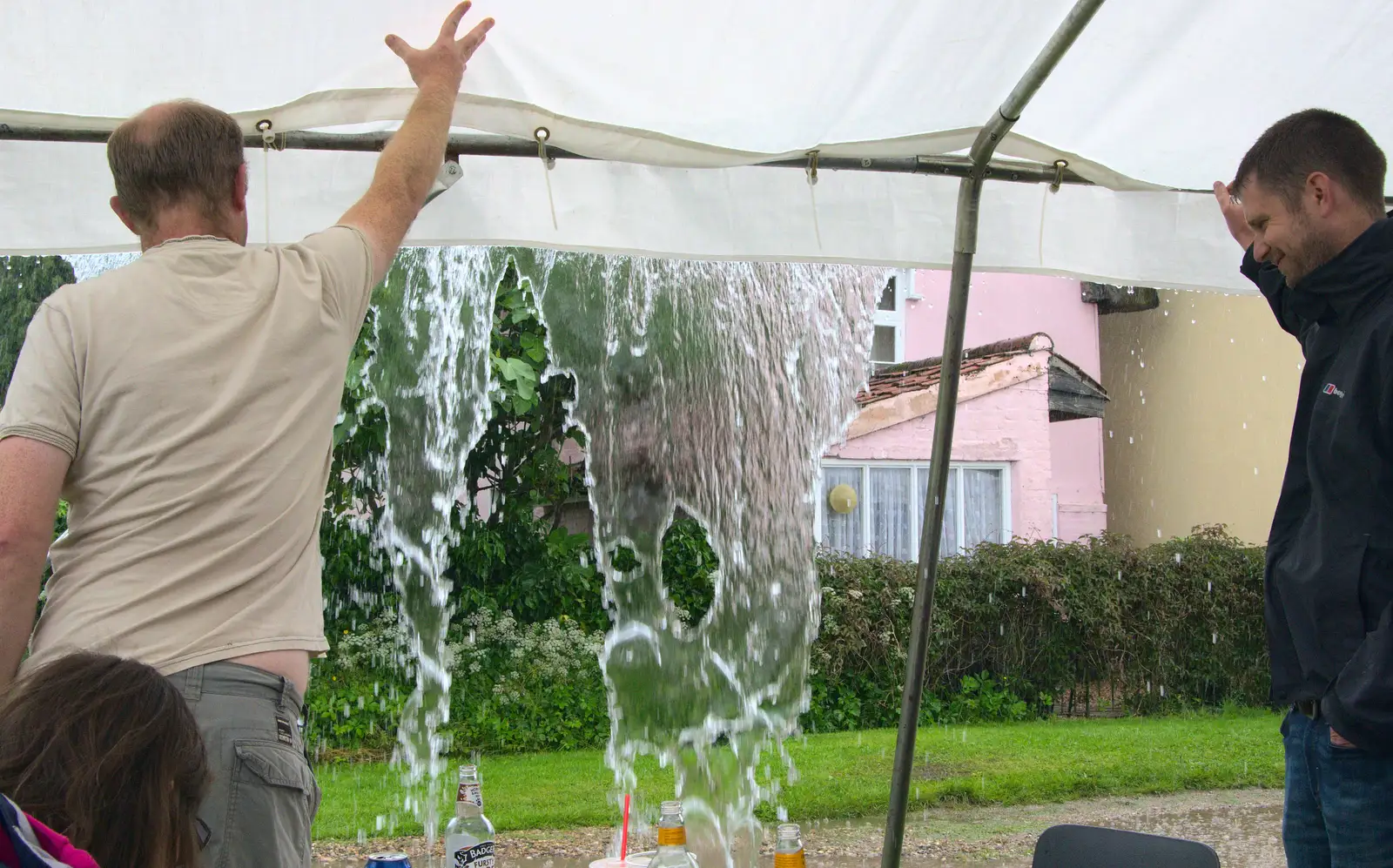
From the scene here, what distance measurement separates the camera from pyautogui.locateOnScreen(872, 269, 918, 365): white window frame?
14031 mm

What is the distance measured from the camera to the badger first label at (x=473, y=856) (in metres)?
1.72

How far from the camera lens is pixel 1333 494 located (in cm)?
173

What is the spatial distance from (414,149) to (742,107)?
2.40ft

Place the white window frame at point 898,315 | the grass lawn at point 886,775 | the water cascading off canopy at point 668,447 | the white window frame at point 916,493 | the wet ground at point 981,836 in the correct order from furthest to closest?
the white window frame at point 898,315, the white window frame at point 916,493, the water cascading off canopy at point 668,447, the grass lawn at point 886,775, the wet ground at point 981,836

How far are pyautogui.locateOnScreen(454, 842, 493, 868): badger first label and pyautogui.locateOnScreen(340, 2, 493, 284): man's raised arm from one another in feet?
2.71

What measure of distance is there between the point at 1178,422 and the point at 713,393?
9.93 meters

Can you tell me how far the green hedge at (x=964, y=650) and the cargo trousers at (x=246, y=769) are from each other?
24.9ft

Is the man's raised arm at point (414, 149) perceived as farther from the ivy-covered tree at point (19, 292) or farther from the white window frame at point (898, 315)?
the white window frame at point (898, 315)

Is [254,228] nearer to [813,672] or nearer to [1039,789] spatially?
[1039,789]

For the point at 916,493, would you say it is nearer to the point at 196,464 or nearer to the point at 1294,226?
the point at 1294,226

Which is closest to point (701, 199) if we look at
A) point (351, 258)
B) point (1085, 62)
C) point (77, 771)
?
point (1085, 62)

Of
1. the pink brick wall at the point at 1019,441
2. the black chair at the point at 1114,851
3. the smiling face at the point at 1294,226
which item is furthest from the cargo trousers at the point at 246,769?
the pink brick wall at the point at 1019,441

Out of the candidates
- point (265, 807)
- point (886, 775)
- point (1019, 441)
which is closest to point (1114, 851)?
point (265, 807)

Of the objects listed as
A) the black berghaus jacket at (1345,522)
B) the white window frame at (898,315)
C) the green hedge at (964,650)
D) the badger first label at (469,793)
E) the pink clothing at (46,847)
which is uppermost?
the white window frame at (898,315)
